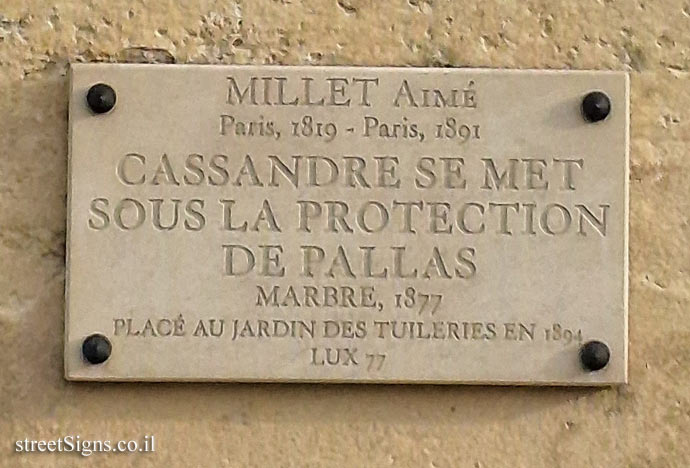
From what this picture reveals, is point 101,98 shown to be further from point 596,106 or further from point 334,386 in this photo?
point 596,106

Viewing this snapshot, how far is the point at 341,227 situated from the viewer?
2414 mm

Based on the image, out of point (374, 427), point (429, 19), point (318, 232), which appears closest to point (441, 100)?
point (429, 19)

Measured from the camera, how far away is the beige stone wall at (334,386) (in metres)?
2.44

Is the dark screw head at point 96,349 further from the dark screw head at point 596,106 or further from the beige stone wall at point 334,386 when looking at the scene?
the dark screw head at point 596,106

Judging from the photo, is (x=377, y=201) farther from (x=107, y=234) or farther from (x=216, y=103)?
(x=107, y=234)

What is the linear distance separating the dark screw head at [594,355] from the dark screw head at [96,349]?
91cm

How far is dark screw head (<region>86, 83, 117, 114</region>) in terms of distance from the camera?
7.91ft

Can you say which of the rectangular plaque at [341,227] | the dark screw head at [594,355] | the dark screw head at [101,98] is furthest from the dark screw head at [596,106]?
the dark screw head at [101,98]

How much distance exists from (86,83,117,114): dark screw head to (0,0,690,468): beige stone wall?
0.26 feet

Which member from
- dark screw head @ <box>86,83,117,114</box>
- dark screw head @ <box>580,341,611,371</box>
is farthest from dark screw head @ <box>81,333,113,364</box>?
dark screw head @ <box>580,341,611,371</box>

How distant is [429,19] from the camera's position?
97.8 inches

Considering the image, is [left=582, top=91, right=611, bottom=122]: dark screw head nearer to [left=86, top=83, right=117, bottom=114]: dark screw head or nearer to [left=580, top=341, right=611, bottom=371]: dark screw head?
[left=580, top=341, right=611, bottom=371]: dark screw head

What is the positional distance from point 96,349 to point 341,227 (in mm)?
522

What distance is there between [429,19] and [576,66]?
12.1 inches
